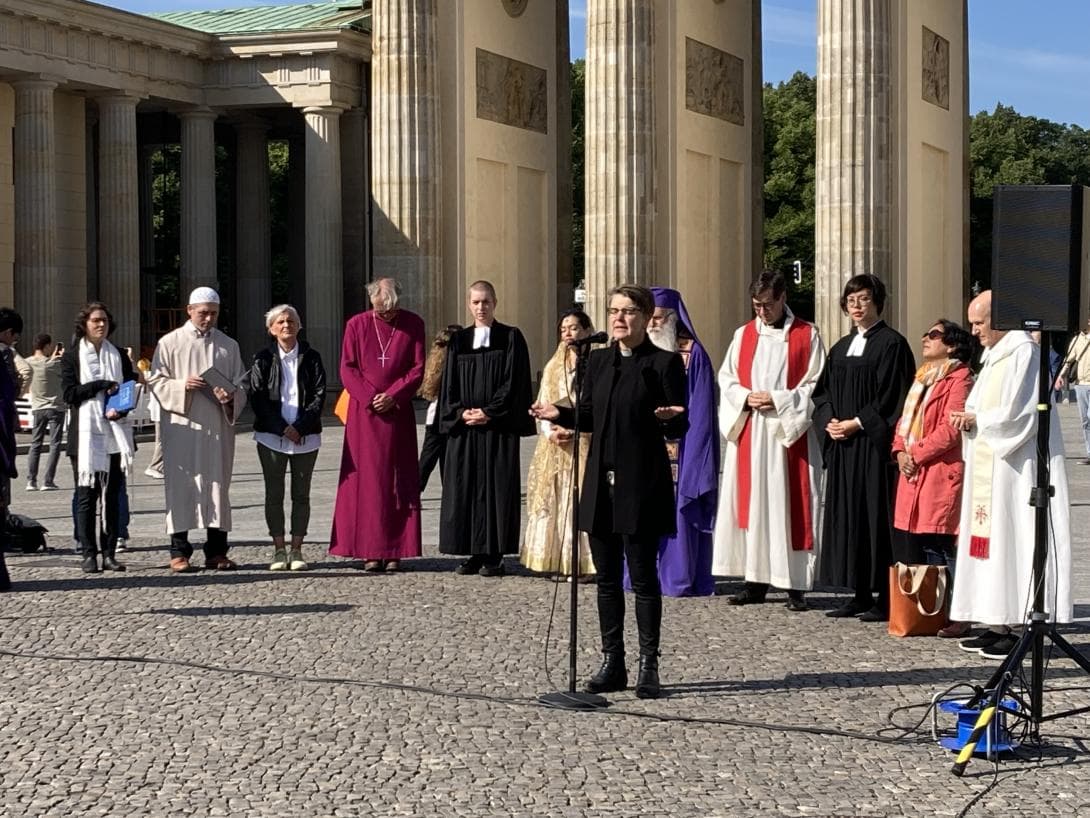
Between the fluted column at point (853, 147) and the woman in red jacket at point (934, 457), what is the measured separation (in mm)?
22630

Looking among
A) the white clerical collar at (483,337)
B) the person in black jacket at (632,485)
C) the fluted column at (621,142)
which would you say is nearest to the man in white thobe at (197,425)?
the white clerical collar at (483,337)

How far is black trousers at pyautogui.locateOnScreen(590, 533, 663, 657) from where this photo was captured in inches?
369

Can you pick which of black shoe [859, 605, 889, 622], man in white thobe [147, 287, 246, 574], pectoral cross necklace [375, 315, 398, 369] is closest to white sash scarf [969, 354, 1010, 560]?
black shoe [859, 605, 889, 622]

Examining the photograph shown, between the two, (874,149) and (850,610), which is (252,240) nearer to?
(874,149)

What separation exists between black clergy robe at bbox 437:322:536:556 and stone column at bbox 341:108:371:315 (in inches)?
1191

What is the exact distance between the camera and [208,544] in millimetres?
14688

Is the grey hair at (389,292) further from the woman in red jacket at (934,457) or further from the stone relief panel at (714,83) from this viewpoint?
the stone relief panel at (714,83)

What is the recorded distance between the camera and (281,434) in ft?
48.5

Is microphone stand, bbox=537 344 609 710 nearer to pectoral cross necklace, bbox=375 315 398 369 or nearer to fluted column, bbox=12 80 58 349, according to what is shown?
pectoral cross necklace, bbox=375 315 398 369

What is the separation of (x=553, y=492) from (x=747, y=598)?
6.48 feet

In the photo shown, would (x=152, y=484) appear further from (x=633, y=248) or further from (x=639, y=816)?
(x=639, y=816)

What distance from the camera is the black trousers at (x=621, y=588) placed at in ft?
30.8

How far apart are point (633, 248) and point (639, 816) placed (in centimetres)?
2889

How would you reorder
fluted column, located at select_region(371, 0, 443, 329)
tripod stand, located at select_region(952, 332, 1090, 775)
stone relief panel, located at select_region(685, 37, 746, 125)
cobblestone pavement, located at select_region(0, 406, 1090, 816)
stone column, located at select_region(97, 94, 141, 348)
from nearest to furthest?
cobblestone pavement, located at select_region(0, 406, 1090, 816), tripod stand, located at select_region(952, 332, 1090, 775), fluted column, located at select_region(371, 0, 443, 329), stone relief panel, located at select_region(685, 37, 746, 125), stone column, located at select_region(97, 94, 141, 348)
